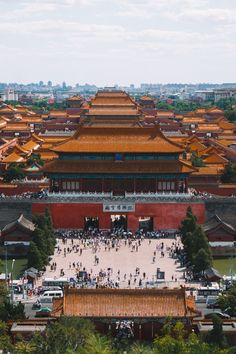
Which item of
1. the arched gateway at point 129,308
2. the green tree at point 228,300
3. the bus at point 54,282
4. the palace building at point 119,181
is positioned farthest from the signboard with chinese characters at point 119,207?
the arched gateway at point 129,308

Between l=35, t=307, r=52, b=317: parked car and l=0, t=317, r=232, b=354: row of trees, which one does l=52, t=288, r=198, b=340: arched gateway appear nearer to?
l=0, t=317, r=232, b=354: row of trees

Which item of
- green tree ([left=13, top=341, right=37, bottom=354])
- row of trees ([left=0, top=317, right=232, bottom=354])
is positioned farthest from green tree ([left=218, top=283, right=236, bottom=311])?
green tree ([left=13, top=341, right=37, bottom=354])

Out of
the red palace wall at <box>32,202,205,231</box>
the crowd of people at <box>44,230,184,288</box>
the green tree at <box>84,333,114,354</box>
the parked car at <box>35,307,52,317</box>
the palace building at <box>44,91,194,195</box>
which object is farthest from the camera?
the palace building at <box>44,91,194,195</box>

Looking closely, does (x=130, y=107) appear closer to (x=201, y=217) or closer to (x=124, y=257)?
(x=201, y=217)

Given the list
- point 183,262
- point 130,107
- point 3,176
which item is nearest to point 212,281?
point 183,262

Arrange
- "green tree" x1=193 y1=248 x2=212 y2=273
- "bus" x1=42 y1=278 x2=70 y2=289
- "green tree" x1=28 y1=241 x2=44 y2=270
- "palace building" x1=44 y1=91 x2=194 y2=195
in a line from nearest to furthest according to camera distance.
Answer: "bus" x1=42 y1=278 x2=70 y2=289, "green tree" x1=193 y1=248 x2=212 y2=273, "green tree" x1=28 y1=241 x2=44 y2=270, "palace building" x1=44 y1=91 x2=194 y2=195

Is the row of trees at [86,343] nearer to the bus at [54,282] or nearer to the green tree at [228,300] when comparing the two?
the green tree at [228,300]

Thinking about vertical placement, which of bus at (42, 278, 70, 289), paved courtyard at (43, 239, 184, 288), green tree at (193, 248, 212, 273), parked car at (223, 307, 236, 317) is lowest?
paved courtyard at (43, 239, 184, 288)
